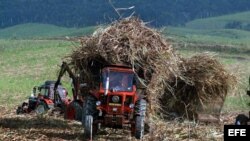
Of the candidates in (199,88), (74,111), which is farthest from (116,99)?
(199,88)

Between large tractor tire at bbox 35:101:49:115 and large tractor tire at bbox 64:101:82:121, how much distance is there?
3168 millimetres

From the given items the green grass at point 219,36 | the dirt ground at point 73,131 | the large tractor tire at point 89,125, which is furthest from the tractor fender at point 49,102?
the green grass at point 219,36

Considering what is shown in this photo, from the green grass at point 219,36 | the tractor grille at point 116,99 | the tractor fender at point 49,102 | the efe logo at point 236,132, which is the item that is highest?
the green grass at point 219,36

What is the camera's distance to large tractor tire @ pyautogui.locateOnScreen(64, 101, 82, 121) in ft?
57.4

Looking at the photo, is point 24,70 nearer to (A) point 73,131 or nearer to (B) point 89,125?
(A) point 73,131

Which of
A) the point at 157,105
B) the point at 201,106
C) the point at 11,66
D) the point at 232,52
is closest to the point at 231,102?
the point at 201,106

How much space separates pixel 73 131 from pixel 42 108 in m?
4.92

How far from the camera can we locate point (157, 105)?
18.7 m

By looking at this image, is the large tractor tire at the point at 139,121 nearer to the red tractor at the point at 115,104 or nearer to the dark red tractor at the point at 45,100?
the red tractor at the point at 115,104

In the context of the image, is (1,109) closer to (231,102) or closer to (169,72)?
(169,72)

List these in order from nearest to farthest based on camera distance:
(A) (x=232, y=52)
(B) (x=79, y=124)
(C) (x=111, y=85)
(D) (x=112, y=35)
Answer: (C) (x=111, y=85) < (D) (x=112, y=35) < (B) (x=79, y=124) < (A) (x=232, y=52)

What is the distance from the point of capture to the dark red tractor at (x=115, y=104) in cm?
1536

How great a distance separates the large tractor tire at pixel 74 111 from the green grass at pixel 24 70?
277cm

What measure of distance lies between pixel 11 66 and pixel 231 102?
2673cm
